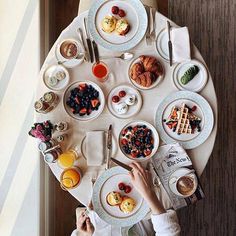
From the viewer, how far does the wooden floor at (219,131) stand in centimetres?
209

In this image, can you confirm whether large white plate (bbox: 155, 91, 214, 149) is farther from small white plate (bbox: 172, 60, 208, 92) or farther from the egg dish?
the egg dish

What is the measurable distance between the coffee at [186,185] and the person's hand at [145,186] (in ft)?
0.33

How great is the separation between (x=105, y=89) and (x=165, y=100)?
24 centimetres

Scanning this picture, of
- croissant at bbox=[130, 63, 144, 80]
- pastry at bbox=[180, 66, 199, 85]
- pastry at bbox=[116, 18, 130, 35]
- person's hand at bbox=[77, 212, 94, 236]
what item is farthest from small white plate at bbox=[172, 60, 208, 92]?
person's hand at bbox=[77, 212, 94, 236]

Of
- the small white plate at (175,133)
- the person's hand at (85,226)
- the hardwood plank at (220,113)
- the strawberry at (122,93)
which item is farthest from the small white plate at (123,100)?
the hardwood plank at (220,113)

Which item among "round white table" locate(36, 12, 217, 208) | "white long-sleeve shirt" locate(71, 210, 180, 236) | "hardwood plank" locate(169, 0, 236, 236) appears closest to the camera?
"white long-sleeve shirt" locate(71, 210, 180, 236)

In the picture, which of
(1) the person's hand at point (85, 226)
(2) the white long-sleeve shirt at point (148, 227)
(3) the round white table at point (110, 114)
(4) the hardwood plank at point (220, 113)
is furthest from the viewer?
(4) the hardwood plank at point (220, 113)

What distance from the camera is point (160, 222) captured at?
4.38 feet

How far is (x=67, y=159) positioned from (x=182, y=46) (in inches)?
24.4

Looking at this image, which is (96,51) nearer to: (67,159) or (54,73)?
(54,73)

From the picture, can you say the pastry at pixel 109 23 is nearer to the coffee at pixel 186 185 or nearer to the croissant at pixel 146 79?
the croissant at pixel 146 79

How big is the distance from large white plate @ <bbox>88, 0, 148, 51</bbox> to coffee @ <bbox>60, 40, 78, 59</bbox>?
0.09 meters

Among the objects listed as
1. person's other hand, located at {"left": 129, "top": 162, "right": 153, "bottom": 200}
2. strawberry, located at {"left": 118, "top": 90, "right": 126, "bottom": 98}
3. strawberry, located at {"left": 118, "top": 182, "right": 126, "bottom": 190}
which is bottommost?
strawberry, located at {"left": 118, "top": 182, "right": 126, "bottom": 190}

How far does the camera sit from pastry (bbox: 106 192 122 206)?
140cm
